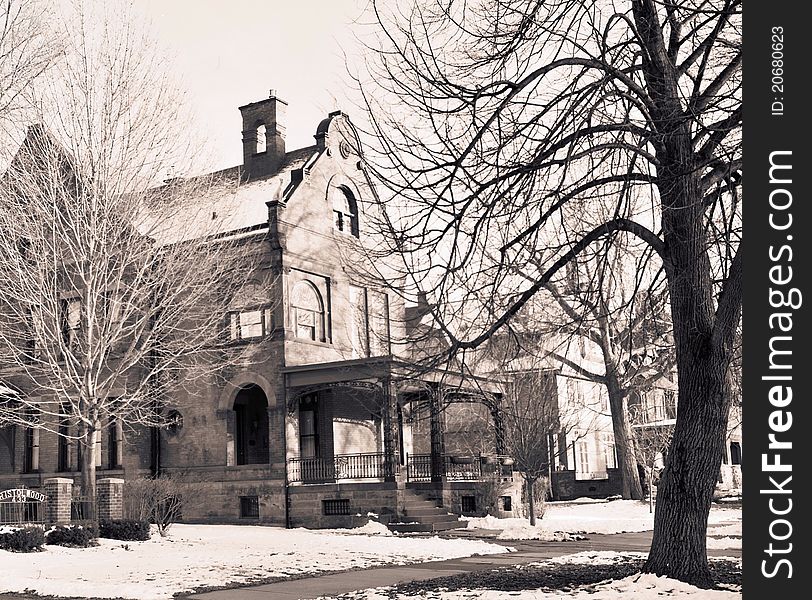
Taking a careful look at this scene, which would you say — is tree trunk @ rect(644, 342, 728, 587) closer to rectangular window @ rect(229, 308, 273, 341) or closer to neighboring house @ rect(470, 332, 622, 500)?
neighboring house @ rect(470, 332, 622, 500)

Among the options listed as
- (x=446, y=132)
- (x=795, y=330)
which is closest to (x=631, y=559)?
(x=446, y=132)

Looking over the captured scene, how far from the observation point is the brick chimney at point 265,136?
3334 cm

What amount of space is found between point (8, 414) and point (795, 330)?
82.1 ft

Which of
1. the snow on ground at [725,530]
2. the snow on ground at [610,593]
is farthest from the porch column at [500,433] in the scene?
the snow on ground at [610,593]

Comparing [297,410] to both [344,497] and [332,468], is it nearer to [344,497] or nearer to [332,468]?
[332,468]

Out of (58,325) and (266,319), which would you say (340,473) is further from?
(58,325)

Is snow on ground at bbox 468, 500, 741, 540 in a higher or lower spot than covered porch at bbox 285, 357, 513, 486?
lower

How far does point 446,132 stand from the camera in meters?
9.59

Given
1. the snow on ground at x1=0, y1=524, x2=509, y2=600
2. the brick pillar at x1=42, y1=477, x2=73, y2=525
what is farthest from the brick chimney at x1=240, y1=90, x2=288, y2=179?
the snow on ground at x1=0, y1=524, x2=509, y2=600

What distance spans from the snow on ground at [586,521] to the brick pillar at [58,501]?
1042 centimetres

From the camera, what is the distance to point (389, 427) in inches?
1016

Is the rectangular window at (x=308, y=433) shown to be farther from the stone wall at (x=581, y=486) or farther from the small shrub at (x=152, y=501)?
the stone wall at (x=581, y=486)

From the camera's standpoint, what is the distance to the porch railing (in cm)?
2741

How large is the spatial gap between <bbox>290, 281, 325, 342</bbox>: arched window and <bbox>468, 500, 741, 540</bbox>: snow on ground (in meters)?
8.50
